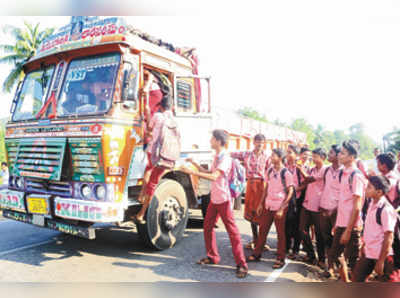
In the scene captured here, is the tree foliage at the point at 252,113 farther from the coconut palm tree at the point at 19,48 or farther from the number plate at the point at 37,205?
the number plate at the point at 37,205

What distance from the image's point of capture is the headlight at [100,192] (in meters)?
3.94

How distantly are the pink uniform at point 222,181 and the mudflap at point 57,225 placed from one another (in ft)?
5.22

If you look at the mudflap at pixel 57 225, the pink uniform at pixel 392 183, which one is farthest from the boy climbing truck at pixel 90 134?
the pink uniform at pixel 392 183

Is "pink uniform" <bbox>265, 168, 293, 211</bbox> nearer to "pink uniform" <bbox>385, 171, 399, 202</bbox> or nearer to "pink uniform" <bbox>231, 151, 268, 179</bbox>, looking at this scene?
"pink uniform" <bbox>231, 151, 268, 179</bbox>

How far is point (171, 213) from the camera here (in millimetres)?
4742

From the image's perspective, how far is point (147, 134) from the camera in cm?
446

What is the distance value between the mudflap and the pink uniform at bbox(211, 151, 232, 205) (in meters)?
1.59

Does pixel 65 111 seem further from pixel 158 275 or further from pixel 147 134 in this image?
pixel 158 275

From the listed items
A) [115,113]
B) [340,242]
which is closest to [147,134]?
[115,113]

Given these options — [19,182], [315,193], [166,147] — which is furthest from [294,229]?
[19,182]

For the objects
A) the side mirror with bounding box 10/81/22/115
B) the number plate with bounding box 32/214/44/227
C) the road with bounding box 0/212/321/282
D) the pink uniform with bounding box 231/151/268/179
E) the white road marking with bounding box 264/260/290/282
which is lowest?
the white road marking with bounding box 264/260/290/282

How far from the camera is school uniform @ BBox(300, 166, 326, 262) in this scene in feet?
14.0

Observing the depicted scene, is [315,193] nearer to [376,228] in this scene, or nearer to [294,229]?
[294,229]

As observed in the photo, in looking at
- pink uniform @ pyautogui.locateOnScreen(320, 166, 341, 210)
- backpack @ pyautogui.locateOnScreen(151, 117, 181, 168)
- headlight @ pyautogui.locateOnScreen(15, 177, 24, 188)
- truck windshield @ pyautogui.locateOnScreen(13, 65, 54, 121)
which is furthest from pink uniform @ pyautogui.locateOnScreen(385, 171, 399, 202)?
headlight @ pyautogui.locateOnScreen(15, 177, 24, 188)
